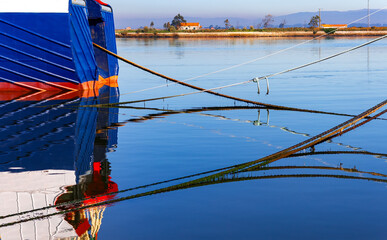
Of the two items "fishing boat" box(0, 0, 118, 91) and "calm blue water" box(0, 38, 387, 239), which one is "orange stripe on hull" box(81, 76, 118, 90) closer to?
"fishing boat" box(0, 0, 118, 91)

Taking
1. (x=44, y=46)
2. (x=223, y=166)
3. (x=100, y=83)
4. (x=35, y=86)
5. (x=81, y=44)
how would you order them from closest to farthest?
(x=223, y=166) → (x=44, y=46) → (x=81, y=44) → (x=35, y=86) → (x=100, y=83)

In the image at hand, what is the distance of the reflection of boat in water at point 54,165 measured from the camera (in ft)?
19.8

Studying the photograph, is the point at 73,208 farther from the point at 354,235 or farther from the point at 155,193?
the point at 354,235

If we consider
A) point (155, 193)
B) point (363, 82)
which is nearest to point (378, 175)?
point (155, 193)

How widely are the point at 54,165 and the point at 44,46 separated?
10.9 meters

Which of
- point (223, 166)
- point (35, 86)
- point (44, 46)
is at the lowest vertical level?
point (223, 166)

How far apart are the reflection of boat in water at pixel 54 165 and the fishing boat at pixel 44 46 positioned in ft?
9.37

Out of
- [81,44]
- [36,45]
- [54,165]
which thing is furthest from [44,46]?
[54,165]

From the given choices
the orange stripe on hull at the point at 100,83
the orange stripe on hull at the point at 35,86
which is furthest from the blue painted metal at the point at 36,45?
the orange stripe on hull at the point at 100,83

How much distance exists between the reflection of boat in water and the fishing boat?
9.37 feet

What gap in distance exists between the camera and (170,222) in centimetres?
609

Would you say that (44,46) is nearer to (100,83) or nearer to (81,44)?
(81,44)

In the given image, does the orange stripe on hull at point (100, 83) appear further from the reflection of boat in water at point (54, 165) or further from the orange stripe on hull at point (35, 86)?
the reflection of boat in water at point (54, 165)

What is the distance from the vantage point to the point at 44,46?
19094 mm
